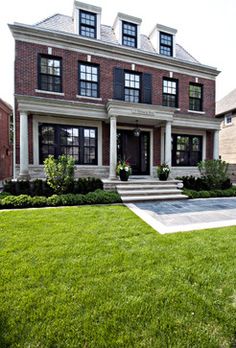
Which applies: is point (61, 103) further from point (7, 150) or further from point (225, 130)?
point (225, 130)

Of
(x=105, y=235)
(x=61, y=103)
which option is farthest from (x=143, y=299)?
(x=61, y=103)

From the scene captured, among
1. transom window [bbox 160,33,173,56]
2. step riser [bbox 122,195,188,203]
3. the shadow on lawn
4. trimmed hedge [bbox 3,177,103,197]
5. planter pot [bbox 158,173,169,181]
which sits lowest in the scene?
the shadow on lawn

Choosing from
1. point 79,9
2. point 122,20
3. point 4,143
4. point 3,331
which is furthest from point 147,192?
point 4,143

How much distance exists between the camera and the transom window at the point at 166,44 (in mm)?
11117

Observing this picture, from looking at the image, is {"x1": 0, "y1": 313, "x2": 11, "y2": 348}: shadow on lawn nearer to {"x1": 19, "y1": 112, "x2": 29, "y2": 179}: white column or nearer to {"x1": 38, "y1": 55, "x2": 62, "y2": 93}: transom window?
{"x1": 19, "y1": 112, "x2": 29, "y2": 179}: white column

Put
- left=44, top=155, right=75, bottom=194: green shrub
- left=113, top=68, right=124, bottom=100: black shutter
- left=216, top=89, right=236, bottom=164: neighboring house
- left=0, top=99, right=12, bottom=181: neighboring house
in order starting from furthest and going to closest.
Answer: left=216, top=89, right=236, bottom=164: neighboring house < left=0, top=99, right=12, bottom=181: neighboring house < left=113, top=68, right=124, bottom=100: black shutter < left=44, top=155, right=75, bottom=194: green shrub

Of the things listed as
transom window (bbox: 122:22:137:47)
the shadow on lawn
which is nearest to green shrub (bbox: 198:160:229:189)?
transom window (bbox: 122:22:137:47)

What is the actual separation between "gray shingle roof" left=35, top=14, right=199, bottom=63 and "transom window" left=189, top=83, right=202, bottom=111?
1.49m

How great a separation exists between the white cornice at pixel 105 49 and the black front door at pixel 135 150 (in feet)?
12.3

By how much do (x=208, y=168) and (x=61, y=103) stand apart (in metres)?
7.52

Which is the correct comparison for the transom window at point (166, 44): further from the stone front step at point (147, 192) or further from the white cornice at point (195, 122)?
the stone front step at point (147, 192)

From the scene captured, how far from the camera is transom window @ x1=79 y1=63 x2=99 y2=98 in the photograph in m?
9.51

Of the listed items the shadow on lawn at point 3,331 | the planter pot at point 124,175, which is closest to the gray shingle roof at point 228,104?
the planter pot at point 124,175

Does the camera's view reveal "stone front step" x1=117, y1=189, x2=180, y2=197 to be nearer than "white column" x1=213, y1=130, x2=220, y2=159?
Yes
